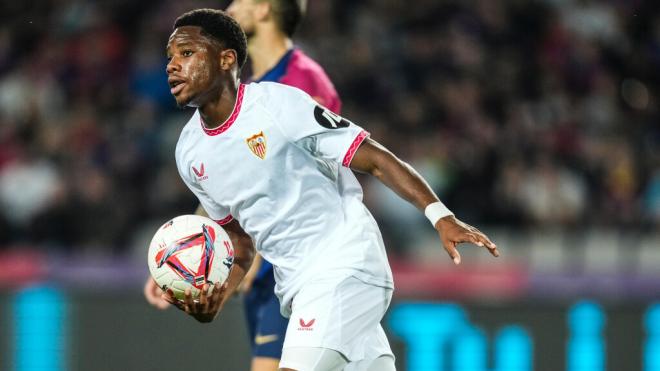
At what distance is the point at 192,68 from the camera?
4.73m

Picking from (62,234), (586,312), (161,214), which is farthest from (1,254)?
(586,312)

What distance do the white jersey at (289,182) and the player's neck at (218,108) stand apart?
0.02m

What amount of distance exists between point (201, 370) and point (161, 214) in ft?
5.50

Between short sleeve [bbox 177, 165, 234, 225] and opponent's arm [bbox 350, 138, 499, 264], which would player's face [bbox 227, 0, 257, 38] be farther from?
opponent's arm [bbox 350, 138, 499, 264]

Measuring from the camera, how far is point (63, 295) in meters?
9.15

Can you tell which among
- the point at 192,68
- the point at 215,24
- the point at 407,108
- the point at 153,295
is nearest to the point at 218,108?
the point at 192,68

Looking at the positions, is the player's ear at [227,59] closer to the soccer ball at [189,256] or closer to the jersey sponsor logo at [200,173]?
the jersey sponsor logo at [200,173]

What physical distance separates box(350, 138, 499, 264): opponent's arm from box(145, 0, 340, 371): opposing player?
4.53 feet

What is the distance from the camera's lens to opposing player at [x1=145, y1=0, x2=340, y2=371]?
586 centimetres

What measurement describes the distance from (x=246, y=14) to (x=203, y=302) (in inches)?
81.4

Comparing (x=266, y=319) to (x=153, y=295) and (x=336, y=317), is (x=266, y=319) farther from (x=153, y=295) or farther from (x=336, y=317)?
(x=336, y=317)

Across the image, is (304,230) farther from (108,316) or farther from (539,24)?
(539,24)

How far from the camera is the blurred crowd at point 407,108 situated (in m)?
10.2

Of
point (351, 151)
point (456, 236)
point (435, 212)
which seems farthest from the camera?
point (351, 151)
